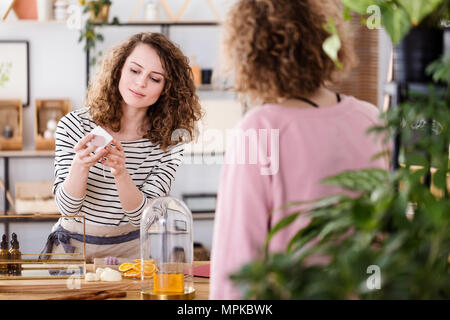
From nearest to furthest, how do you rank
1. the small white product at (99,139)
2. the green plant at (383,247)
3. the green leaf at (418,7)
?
the green plant at (383,247) → the green leaf at (418,7) → the small white product at (99,139)

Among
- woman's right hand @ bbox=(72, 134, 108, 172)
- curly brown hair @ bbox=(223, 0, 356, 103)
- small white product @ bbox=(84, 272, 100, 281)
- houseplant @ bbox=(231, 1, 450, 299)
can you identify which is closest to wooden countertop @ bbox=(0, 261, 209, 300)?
small white product @ bbox=(84, 272, 100, 281)

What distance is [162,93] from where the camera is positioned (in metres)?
2.51

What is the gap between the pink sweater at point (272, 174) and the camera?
130 centimetres

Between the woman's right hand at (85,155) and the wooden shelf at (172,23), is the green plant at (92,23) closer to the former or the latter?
the wooden shelf at (172,23)

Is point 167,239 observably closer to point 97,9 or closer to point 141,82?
point 141,82

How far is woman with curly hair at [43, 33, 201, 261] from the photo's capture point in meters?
2.26

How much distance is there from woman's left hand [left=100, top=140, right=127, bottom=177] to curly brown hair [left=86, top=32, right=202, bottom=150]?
0.28m

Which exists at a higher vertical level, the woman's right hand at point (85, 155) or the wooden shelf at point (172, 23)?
the wooden shelf at point (172, 23)

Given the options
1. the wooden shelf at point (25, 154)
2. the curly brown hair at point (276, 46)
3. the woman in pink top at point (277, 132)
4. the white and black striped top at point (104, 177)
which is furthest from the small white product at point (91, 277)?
the wooden shelf at point (25, 154)

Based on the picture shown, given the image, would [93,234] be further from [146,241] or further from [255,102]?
[255,102]

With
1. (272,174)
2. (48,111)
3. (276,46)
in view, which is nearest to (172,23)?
(48,111)

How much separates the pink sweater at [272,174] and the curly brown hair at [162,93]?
1193 millimetres

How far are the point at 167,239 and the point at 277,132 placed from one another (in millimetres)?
808
